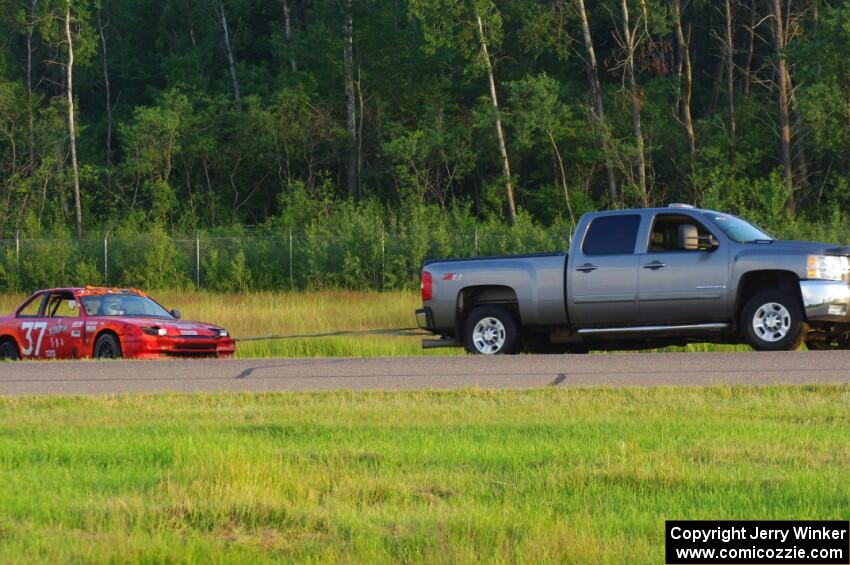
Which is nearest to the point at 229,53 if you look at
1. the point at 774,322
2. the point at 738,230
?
the point at 738,230

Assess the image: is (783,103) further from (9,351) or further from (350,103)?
(9,351)

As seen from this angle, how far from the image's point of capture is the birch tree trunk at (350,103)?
59094 millimetres

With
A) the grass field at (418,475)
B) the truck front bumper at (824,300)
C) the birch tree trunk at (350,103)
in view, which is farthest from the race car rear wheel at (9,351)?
the birch tree trunk at (350,103)

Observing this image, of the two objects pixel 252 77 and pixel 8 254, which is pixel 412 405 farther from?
pixel 252 77

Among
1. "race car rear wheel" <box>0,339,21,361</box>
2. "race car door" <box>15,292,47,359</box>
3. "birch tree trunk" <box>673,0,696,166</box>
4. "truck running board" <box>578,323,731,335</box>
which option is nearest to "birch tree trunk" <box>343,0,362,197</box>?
"birch tree trunk" <box>673,0,696,166</box>

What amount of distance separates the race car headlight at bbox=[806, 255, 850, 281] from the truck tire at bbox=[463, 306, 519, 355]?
392 cm

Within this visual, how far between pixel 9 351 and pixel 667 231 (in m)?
10.8

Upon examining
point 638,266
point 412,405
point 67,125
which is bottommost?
point 412,405

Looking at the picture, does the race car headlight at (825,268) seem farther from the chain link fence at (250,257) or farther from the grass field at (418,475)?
the chain link fence at (250,257)

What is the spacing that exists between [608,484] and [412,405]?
5.01 meters

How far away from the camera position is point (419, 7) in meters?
52.5

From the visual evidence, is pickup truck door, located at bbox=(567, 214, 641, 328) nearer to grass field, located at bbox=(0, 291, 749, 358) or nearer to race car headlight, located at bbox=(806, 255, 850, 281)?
race car headlight, located at bbox=(806, 255, 850, 281)

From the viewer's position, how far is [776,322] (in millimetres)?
18234

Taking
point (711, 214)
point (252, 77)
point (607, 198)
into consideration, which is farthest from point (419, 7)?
point (711, 214)
